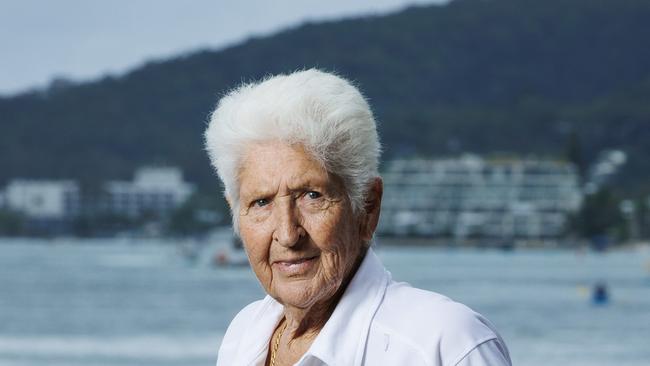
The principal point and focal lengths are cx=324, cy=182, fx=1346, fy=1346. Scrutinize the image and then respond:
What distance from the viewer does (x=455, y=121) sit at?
86.4m

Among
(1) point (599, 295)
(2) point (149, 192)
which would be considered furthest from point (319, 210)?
(2) point (149, 192)

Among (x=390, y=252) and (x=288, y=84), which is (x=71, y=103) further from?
(x=288, y=84)

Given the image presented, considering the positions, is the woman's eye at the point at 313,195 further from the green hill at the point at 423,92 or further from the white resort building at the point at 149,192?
the white resort building at the point at 149,192

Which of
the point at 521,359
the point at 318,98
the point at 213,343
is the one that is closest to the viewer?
the point at 318,98

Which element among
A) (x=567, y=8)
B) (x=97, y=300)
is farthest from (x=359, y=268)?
(x=567, y=8)

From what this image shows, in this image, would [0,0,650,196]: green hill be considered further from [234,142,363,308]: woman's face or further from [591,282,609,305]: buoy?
[234,142,363,308]: woman's face

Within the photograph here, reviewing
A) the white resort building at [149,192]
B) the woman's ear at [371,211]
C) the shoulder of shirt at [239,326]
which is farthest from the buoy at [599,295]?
the white resort building at [149,192]

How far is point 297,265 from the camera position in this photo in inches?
48.0

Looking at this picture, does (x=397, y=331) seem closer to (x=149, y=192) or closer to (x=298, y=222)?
(x=298, y=222)

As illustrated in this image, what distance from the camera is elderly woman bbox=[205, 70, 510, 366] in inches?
46.2

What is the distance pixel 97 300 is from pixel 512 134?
56.2 metres

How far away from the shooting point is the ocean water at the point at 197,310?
63.8 ft

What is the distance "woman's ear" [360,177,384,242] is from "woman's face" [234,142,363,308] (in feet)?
0.06

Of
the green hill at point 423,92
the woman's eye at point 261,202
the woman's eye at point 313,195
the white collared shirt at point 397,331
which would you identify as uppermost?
the green hill at point 423,92
